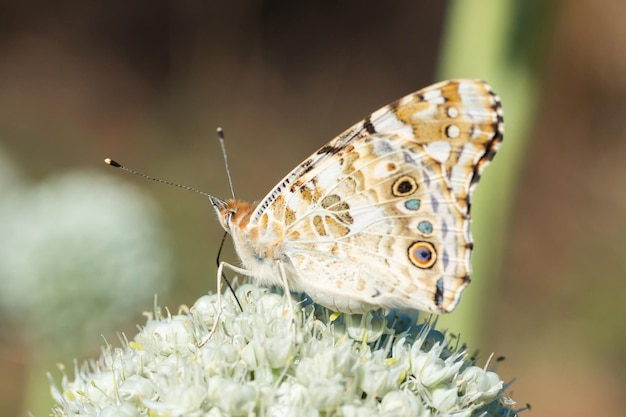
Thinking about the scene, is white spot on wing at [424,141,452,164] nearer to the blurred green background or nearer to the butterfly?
the butterfly

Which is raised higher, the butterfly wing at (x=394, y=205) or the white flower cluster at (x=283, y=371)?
the butterfly wing at (x=394, y=205)

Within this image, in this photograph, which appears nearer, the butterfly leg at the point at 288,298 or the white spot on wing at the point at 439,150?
the butterfly leg at the point at 288,298

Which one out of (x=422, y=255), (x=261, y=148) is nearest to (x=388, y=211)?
(x=422, y=255)

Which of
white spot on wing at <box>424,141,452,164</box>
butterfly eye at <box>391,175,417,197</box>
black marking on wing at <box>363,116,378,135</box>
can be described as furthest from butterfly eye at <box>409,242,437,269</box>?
black marking on wing at <box>363,116,378,135</box>

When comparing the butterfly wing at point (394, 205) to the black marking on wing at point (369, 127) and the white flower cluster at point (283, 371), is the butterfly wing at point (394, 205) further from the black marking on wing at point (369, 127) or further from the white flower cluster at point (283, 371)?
the white flower cluster at point (283, 371)

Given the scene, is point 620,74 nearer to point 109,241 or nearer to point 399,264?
point 109,241

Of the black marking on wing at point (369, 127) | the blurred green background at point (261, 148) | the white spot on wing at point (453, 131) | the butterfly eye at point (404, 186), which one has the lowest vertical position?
the blurred green background at point (261, 148)

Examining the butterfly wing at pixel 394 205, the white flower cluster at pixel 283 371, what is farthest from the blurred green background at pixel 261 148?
the white flower cluster at pixel 283 371

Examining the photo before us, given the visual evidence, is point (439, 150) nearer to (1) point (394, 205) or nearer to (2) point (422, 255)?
(1) point (394, 205)
